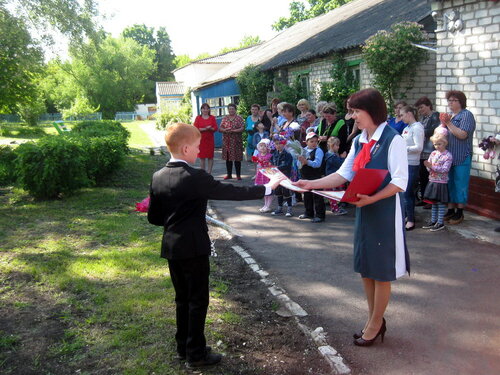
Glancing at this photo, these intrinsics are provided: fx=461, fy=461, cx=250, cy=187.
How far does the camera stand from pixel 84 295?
5340mm

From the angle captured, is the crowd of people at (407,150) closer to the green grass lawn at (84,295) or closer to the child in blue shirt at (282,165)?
the child in blue shirt at (282,165)

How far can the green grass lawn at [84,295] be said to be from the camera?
400 centimetres

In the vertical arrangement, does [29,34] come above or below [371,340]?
above

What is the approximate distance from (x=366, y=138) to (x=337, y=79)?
34.5 ft

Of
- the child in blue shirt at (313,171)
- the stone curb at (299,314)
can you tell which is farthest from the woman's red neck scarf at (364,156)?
the child in blue shirt at (313,171)

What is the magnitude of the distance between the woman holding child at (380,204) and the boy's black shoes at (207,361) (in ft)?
4.62

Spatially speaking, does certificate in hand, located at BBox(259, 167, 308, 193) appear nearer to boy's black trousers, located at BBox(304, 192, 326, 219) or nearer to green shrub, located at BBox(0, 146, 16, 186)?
→ boy's black trousers, located at BBox(304, 192, 326, 219)

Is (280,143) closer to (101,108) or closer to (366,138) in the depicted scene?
(366,138)

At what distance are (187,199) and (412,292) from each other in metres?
3.01

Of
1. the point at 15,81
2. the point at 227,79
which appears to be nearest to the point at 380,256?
the point at 15,81

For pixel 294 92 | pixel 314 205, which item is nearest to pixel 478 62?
pixel 314 205

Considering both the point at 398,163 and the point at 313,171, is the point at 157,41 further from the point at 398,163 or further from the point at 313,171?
the point at 398,163

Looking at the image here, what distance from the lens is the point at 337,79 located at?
45.4 ft

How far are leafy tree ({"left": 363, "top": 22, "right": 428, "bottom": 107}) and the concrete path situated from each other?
12.6ft
